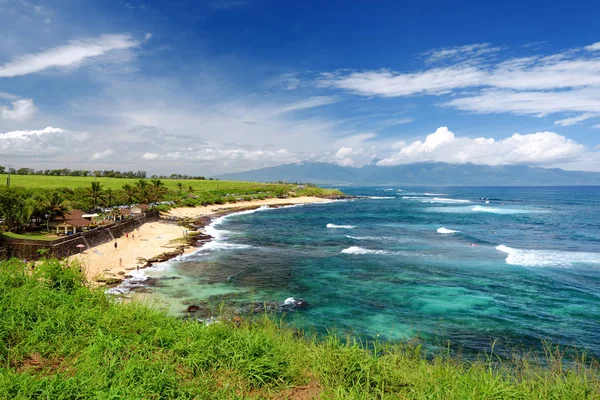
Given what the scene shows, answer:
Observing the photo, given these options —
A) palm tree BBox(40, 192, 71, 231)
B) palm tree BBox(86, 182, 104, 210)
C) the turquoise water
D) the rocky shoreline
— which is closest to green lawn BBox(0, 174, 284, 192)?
palm tree BBox(86, 182, 104, 210)

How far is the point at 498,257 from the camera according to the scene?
117 ft

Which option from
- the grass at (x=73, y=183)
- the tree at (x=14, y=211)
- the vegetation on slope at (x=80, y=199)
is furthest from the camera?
the grass at (x=73, y=183)

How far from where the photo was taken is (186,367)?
295 inches

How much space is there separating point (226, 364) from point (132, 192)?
7229 cm

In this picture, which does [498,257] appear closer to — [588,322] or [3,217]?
[588,322]

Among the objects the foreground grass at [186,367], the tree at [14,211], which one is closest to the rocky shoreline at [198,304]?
the foreground grass at [186,367]

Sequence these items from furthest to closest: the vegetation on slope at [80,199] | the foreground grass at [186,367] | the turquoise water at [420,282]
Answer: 1. the vegetation on slope at [80,199]
2. the turquoise water at [420,282]
3. the foreground grass at [186,367]

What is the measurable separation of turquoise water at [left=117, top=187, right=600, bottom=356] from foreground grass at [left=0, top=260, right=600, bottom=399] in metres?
9.15

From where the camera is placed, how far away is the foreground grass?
21.4 ft

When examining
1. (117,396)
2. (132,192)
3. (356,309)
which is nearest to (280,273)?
(356,309)

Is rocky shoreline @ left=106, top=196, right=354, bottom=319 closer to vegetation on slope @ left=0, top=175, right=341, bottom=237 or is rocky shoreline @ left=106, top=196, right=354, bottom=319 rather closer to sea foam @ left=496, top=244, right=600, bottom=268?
vegetation on slope @ left=0, top=175, right=341, bottom=237

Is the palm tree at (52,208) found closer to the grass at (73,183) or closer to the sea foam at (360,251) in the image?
the sea foam at (360,251)

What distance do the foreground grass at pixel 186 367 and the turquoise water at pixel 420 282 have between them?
9154 mm

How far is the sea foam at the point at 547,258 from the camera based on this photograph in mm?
32938
